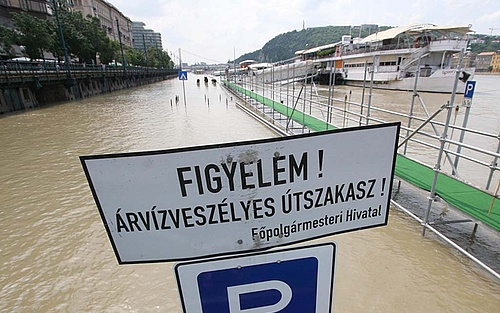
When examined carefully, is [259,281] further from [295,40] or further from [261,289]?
[295,40]

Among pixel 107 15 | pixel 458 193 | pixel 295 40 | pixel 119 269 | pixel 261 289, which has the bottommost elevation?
pixel 119 269

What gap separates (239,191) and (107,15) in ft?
278

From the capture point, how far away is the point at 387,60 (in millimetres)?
35594

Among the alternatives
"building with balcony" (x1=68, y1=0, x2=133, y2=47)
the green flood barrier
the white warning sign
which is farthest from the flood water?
"building with balcony" (x1=68, y1=0, x2=133, y2=47)

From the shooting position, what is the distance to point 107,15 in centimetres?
6881

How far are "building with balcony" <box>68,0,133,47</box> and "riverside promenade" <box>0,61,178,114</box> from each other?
57.5 ft

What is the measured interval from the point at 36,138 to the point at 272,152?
14.4 m

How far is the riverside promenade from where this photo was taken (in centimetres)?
1720

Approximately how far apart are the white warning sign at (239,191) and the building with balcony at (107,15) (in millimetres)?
51542

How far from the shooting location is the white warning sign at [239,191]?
90 centimetres

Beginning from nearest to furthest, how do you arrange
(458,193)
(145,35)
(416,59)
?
(458,193) < (416,59) < (145,35)

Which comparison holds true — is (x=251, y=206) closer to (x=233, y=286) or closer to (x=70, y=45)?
(x=233, y=286)

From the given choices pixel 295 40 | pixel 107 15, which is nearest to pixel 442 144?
pixel 107 15

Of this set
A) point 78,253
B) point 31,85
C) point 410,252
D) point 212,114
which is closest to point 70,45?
point 31,85
